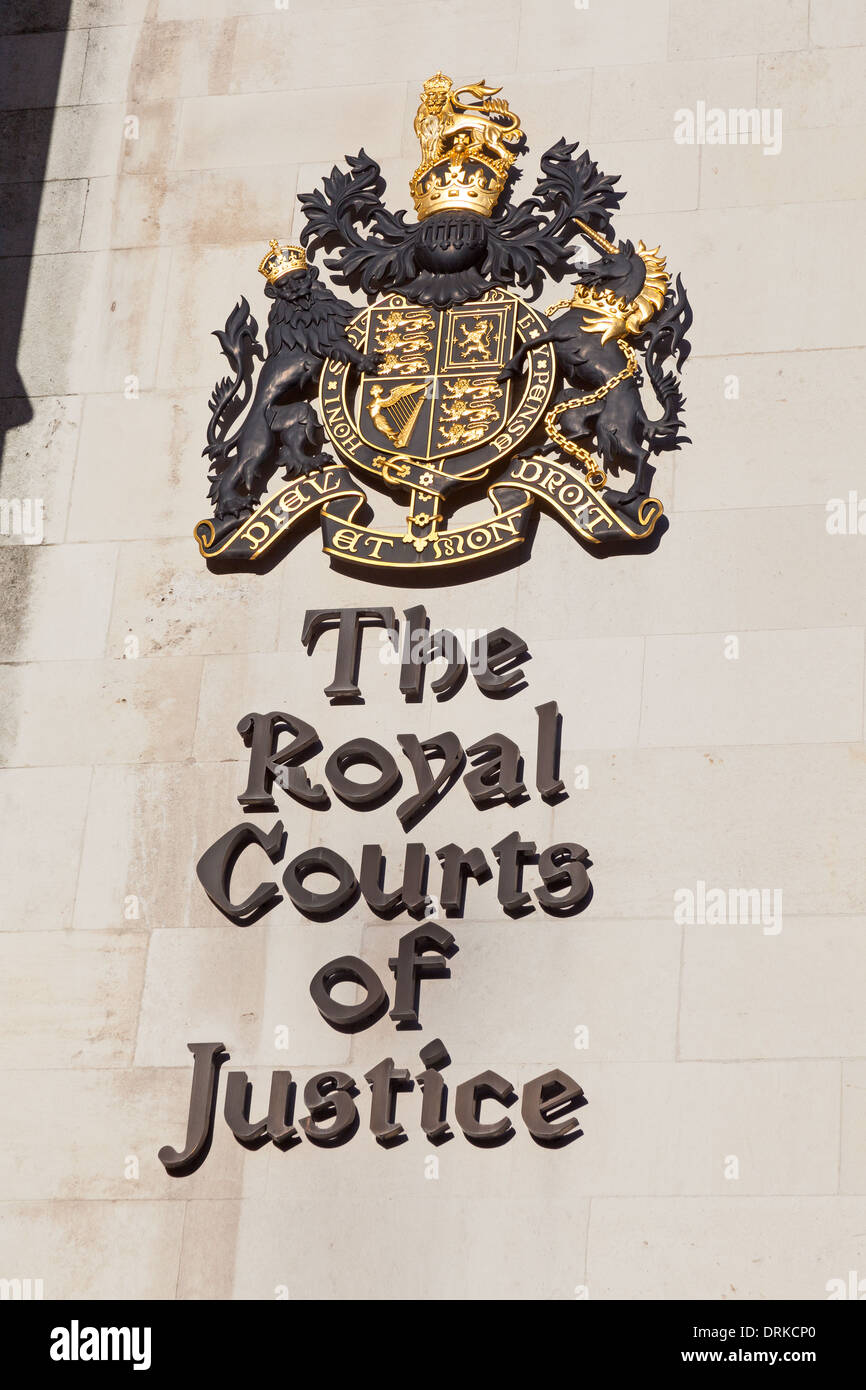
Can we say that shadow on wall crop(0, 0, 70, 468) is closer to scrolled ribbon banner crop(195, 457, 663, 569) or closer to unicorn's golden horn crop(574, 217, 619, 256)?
scrolled ribbon banner crop(195, 457, 663, 569)

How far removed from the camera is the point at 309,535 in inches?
471

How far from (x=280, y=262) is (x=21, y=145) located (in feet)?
6.64

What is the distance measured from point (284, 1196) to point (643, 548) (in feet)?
12.0

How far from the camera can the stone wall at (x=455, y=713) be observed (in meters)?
10.2

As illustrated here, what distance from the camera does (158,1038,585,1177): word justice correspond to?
10328 millimetres

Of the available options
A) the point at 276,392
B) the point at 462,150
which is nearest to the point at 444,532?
the point at 276,392

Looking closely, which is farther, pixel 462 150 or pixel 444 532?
pixel 462 150

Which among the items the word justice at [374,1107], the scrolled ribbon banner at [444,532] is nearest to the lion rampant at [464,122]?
the scrolled ribbon banner at [444,532]

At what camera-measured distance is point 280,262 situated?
1252 centimetres

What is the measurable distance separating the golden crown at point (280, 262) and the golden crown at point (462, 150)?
706 mm
